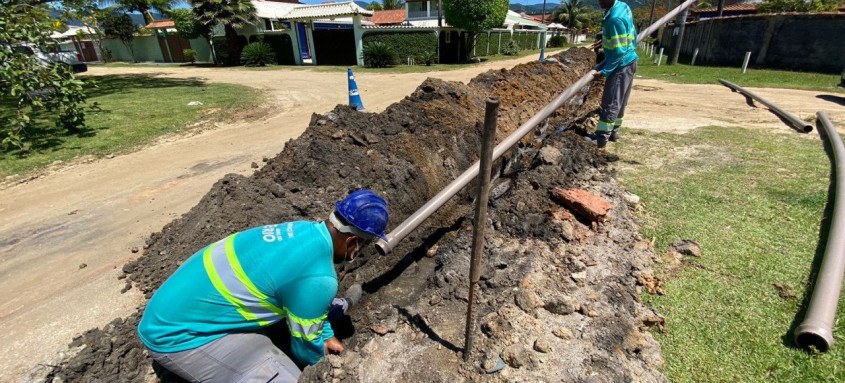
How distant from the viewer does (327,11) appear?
23266mm

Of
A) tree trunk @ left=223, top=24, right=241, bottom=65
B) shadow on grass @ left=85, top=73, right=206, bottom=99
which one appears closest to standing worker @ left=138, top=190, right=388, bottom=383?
shadow on grass @ left=85, top=73, right=206, bottom=99

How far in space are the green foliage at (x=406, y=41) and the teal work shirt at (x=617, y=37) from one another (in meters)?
18.8

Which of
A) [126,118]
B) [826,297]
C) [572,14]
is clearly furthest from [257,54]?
[572,14]

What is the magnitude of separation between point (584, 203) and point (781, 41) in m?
18.8

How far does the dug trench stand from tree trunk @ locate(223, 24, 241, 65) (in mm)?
23059

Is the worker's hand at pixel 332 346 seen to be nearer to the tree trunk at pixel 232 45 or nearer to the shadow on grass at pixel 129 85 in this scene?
the shadow on grass at pixel 129 85

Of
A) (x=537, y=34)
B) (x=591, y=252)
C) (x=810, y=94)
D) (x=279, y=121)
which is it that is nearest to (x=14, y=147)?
(x=279, y=121)

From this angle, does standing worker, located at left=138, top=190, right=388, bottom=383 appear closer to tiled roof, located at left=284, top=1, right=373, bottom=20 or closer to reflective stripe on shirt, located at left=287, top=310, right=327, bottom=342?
reflective stripe on shirt, located at left=287, top=310, right=327, bottom=342

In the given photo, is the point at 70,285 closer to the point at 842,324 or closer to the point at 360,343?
the point at 360,343

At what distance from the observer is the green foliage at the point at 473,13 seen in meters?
23.1

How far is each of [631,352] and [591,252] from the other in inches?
39.0

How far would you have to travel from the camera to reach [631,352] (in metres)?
2.46

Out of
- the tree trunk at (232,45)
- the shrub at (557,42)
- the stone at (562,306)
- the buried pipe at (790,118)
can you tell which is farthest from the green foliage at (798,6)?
the tree trunk at (232,45)

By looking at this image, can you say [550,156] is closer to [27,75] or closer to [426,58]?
[27,75]
